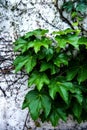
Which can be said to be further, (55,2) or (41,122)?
(41,122)

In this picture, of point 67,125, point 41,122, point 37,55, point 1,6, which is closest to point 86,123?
point 67,125

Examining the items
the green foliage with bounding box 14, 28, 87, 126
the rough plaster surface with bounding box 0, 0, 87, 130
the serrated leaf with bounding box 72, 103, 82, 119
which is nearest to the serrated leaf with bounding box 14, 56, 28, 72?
the green foliage with bounding box 14, 28, 87, 126

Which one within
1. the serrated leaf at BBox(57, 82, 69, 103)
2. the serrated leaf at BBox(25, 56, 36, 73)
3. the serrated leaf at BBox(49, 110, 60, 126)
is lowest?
the serrated leaf at BBox(49, 110, 60, 126)

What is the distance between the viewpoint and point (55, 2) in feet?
9.37

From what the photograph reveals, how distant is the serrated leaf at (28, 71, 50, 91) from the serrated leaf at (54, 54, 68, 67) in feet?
0.54

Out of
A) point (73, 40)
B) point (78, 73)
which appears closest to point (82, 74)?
point (78, 73)

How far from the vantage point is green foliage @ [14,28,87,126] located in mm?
2555

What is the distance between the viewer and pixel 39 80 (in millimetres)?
2607

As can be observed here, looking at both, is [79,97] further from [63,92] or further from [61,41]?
[61,41]

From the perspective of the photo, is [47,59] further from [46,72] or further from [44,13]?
[44,13]

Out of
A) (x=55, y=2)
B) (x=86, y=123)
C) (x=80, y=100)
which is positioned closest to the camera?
(x=80, y=100)

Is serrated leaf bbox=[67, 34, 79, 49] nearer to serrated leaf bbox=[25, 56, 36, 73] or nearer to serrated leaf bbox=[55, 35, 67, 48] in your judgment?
serrated leaf bbox=[55, 35, 67, 48]

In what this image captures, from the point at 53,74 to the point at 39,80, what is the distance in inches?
8.2

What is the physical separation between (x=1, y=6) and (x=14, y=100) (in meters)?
0.95
